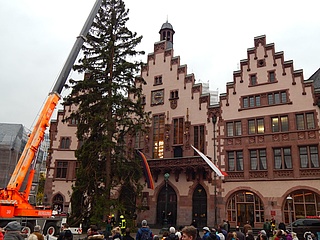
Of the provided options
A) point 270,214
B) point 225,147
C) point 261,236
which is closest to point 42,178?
point 225,147

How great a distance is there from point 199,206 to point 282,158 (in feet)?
30.1

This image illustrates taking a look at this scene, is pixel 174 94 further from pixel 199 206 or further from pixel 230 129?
pixel 199 206

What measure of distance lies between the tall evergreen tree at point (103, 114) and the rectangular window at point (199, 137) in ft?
27.7

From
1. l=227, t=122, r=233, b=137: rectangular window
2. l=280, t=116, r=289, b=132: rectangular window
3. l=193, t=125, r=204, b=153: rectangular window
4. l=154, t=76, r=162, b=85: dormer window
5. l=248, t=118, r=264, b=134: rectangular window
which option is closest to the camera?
l=280, t=116, r=289, b=132: rectangular window

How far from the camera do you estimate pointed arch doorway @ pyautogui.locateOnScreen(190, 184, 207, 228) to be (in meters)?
29.6

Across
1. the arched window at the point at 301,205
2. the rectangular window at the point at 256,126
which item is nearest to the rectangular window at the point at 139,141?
the rectangular window at the point at 256,126

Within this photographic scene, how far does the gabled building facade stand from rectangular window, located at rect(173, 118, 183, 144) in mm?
111

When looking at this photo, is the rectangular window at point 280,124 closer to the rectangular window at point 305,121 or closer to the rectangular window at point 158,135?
the rectangular window at point 305,121

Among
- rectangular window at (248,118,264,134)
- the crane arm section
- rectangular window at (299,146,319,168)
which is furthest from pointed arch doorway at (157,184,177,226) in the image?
the crane arm section

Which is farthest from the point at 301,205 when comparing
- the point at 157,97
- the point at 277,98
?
the point at 157,97

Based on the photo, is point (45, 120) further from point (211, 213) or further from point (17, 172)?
point (211, 213)

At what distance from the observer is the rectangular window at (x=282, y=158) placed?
88.5 ft

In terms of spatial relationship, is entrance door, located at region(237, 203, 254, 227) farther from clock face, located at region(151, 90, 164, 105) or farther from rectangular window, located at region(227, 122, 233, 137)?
clock face, located at region(151, 90, 164, 105)

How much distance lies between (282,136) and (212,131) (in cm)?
682
